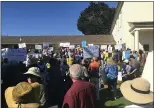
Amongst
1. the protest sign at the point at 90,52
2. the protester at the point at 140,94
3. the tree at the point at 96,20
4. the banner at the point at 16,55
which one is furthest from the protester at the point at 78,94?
the tree at the point at 96,20

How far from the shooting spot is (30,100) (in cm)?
400

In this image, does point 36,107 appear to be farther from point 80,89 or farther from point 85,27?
point 85,27

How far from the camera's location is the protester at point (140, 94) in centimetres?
349

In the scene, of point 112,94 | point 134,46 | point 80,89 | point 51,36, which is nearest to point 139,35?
point 134,46

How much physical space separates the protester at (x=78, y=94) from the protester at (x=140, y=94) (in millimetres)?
1270

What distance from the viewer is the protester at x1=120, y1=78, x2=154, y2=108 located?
3488 mm

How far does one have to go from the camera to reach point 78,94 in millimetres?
4840

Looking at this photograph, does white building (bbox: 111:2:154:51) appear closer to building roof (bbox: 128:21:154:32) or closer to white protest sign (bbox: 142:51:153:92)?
building roof (bbox: 128:21:154:32)

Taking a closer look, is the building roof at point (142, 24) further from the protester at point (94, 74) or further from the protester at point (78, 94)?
the protester at point (78, 94)

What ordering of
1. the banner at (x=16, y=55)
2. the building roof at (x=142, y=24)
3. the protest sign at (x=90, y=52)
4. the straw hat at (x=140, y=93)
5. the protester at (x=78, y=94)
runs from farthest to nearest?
the building roof at (x=142, y=24), the protest sign at (x=90, y=52), the banner at (x=16, y=55), the protester at (x=78, y=94), the straw hat at (x=140, y=93)

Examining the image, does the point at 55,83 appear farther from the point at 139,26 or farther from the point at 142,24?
the point at 139,26

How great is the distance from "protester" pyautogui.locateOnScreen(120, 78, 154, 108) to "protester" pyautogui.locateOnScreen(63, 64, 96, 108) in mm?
1270

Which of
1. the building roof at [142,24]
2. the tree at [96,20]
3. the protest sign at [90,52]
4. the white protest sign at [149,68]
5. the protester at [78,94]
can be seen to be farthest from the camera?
the tree at [96,20]

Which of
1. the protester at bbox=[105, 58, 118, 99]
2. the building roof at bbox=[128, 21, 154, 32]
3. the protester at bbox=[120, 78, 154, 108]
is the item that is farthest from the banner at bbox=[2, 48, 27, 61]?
the building roof at bbox=[128, 21, 154, 32]
